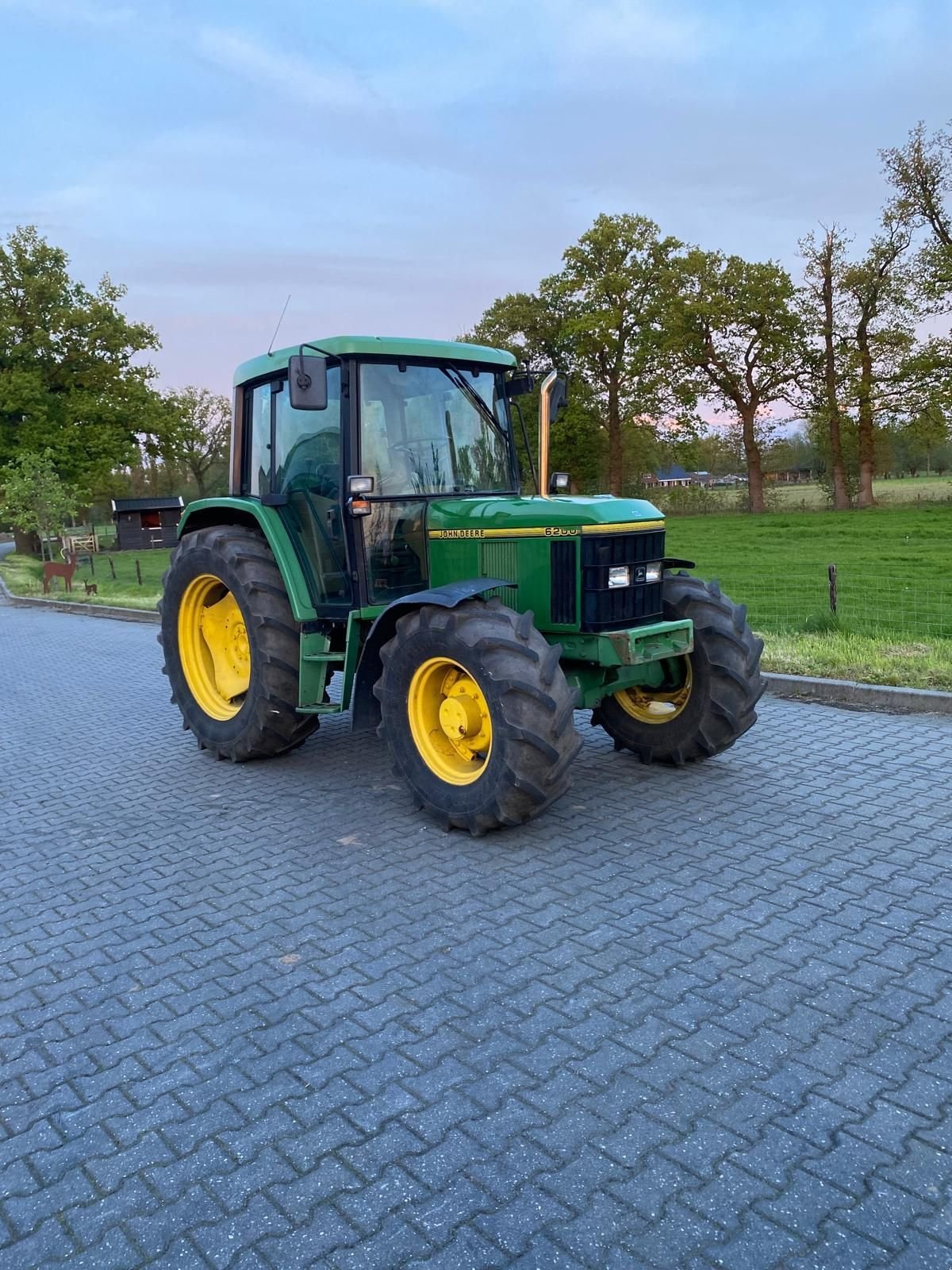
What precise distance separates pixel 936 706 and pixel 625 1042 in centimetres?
488

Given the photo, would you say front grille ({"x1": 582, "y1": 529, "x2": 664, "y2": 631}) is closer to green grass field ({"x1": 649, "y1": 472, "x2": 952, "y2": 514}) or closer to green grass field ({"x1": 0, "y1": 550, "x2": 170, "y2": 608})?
green grass field ({"x1": 0, "y1": 550, "x2": 170, "y2": 608})

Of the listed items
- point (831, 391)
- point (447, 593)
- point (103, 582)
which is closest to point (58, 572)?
point (103, 582)

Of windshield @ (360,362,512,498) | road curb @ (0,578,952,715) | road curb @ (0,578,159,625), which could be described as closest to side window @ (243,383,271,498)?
windshield @ (360,362,512,498)

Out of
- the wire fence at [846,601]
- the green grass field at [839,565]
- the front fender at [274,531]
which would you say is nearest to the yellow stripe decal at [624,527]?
the front fender at [274,531]

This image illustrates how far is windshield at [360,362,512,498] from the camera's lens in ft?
17.7

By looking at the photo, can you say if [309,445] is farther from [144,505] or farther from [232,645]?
[144,505]

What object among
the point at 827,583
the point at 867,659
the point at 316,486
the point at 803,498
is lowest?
the point at 867,659

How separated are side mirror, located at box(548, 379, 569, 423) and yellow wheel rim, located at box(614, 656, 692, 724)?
1.63 metres

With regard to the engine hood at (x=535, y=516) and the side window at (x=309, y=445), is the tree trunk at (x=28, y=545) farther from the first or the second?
the engine hood at (x=535, y=516)

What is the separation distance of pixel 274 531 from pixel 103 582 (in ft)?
67.1

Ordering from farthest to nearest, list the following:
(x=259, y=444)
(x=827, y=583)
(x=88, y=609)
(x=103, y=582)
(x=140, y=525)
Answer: (x=140, y=525), (x=103, y=582), (x=88, y=609), (x=827, y=583), (x=259, y=444)

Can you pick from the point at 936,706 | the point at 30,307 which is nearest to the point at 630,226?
the point at 30,307

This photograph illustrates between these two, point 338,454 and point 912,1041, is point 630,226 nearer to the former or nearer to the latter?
point 338,454

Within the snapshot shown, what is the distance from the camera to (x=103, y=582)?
24547mm
